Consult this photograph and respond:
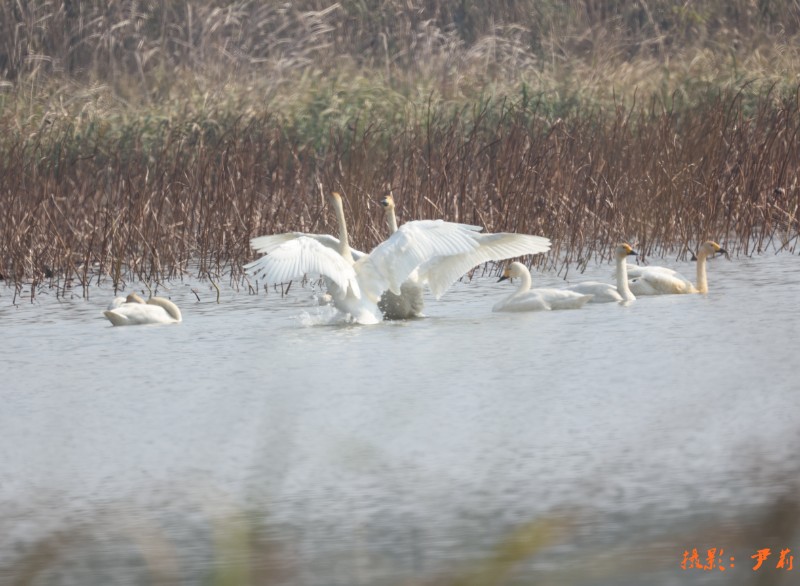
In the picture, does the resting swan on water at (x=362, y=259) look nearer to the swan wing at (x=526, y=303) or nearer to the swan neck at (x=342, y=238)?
the swan neck at (x=342, y=238)

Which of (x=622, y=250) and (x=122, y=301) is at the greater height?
(x=622, y=250)

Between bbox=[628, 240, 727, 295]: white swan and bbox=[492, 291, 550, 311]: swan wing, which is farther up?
bbox=[628, 240, 727, 295]: white swan

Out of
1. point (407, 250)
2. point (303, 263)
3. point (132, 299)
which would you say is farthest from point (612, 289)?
point (132, 299)

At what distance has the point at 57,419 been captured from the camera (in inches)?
236

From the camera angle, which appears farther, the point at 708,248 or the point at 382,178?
the point at 382,178

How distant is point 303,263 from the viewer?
8.34m

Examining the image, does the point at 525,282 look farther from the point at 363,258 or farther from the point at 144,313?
the point at 144,313

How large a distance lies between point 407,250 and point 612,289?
4.33 ft

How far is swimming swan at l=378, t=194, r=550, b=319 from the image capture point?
8766 mm

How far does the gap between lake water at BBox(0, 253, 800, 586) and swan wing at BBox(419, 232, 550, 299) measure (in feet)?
0.81

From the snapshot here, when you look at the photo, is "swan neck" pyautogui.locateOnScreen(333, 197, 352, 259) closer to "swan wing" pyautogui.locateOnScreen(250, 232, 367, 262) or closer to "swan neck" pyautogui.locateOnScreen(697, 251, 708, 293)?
"swan wing" pyautogui.locateOnScreen(250, 232, 367, 262)

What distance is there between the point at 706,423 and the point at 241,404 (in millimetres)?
1875

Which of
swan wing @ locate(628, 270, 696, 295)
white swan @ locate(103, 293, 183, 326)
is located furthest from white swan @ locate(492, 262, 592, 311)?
white swan @ locate(103, 293, 183, 326)

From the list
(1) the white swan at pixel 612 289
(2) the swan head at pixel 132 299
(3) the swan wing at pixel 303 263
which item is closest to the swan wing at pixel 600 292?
(1) the white swan at pixel 612 289
